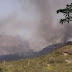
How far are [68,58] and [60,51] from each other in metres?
7.03

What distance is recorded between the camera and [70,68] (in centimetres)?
7362

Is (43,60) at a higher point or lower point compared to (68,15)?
lower

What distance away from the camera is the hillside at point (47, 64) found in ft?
242

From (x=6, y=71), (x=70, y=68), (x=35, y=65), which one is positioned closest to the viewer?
(x=6, y=71)

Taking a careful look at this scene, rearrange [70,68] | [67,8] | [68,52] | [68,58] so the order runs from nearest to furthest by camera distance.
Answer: [70,68]
[68,58]
[68,52]
[67,8]

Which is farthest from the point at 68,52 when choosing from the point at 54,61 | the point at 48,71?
the point at 48,71

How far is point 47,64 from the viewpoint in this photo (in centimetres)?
8056

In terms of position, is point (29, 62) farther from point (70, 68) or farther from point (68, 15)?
point (68, 15)

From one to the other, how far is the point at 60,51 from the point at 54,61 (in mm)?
8627

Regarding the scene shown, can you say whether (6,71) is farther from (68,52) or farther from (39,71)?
(68,52)

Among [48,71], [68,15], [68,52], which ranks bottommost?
[48,71]

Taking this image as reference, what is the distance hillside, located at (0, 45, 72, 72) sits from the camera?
73.6m

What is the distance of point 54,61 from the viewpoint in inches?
3300

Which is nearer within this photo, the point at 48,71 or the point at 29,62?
the point at 48,71
